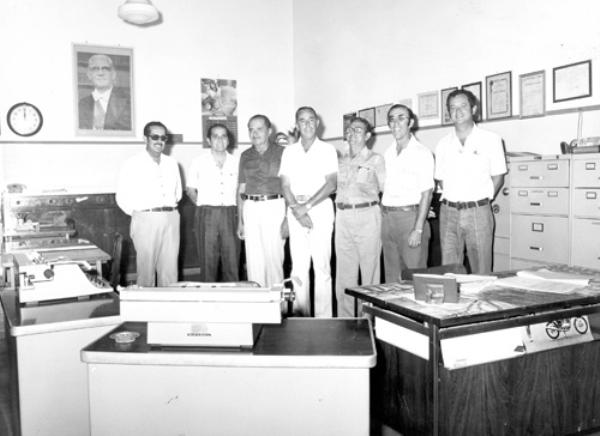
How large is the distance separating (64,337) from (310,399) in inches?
43.9

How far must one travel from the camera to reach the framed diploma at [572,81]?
416 cm

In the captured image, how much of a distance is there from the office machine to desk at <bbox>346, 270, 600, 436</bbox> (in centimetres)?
66

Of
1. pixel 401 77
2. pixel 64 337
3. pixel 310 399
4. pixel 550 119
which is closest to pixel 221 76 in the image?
pixel 401 77

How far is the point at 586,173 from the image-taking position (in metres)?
3.73

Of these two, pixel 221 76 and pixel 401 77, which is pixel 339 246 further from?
pixel 221 76

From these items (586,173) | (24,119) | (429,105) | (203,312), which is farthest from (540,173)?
(24,119)

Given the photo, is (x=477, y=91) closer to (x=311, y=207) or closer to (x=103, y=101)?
(x=311, y=207)

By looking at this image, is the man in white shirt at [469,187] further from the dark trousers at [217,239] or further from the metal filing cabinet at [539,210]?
the dark trousers at [217,239]

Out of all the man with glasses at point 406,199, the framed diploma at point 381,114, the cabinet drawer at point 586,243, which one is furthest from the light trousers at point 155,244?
the cabinet drawer at point 586,243

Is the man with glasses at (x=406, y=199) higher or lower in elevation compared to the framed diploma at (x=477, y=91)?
lower

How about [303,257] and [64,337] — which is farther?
[303,257]

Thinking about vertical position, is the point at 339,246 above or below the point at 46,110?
below

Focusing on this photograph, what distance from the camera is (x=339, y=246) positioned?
4.21 meters

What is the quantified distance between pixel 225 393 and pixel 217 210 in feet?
10.8
